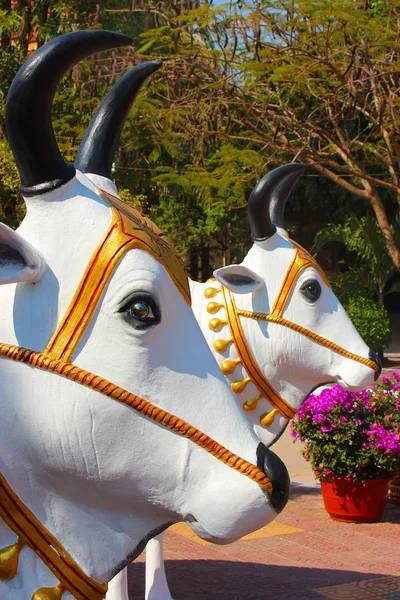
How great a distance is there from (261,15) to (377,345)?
665 centimetres

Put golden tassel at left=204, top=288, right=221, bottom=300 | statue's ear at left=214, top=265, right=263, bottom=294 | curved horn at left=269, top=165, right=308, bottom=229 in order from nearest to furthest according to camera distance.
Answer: statue's ear at left=214, top=265, right=263, bottom=294, golden tassel at left=204, top=288, right=221, bottom=300, curved horn at left=269, top=165, right=308, bottom=229

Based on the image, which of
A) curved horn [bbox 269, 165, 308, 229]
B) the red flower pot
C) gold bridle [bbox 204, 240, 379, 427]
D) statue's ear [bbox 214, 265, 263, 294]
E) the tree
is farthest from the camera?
the tree

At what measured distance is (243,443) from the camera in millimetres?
1824

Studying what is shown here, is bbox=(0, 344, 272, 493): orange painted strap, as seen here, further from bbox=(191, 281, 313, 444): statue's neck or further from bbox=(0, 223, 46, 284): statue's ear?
bbox=(191, 281, 313, 444): statue's neck

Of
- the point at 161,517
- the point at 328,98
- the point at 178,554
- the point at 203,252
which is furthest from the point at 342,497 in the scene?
the point at 203,252

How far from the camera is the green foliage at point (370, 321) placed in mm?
14664

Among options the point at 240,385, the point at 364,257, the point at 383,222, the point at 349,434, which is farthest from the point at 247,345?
the point at 364,257

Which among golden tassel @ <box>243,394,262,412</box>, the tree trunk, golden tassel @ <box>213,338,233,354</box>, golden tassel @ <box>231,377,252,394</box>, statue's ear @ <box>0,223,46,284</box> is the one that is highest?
statue's ear @ <box>0,223,46,284</box>

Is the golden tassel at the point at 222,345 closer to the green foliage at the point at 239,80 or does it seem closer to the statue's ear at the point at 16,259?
the statue's ear at the point at 16,259

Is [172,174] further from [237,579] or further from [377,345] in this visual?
[237,579]

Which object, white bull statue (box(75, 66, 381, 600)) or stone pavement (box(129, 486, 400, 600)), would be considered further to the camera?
stone pavement (box(129, 486, 400, 600))

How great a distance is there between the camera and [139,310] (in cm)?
183

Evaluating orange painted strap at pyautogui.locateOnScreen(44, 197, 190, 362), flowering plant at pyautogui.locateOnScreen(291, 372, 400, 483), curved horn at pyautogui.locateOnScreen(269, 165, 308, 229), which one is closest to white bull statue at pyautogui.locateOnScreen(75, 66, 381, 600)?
curved horn at pyautogui.locateOnScreen(269, 165, 308, 229)

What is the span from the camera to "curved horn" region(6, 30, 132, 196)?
5.78ft
